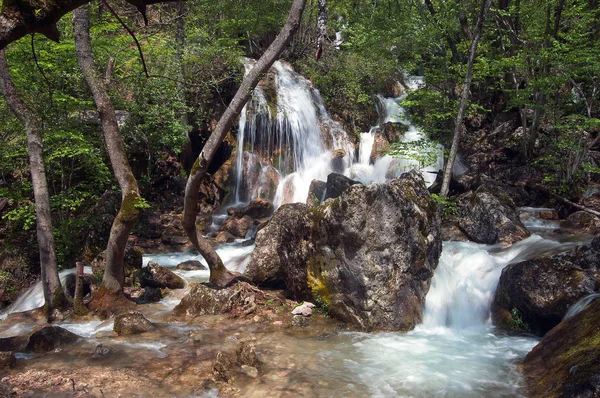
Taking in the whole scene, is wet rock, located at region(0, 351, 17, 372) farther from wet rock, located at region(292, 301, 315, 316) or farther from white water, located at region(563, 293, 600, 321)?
white water, located at region(563, 293, 600, 321)

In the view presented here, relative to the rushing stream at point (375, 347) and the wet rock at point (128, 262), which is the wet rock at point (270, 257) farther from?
the wet rock at point (128, 262)

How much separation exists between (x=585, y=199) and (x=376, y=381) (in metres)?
12.1

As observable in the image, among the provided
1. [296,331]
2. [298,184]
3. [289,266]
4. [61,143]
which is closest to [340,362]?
[296,331]

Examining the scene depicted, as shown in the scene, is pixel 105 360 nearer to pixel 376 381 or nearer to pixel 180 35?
pixel 376 381

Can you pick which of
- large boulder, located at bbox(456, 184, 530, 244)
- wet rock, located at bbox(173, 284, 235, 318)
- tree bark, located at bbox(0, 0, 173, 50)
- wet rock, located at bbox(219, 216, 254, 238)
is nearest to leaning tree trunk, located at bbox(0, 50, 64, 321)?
wet rock, located at bbox(173, 284, 235, 318)

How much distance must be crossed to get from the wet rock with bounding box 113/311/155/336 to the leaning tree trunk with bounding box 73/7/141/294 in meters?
1.55

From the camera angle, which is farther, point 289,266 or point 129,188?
point 289,266

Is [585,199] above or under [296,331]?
above

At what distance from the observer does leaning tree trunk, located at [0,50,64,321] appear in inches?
338

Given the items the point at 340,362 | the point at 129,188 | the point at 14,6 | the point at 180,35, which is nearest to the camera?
the point at 14,6

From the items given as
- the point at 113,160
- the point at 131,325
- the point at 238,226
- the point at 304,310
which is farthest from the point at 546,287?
the point at 238,226

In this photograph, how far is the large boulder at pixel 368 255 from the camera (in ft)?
25.8

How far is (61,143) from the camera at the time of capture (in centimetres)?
1142

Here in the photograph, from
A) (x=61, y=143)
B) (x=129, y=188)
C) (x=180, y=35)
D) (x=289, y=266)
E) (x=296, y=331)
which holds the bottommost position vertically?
(x=296, y=331)
